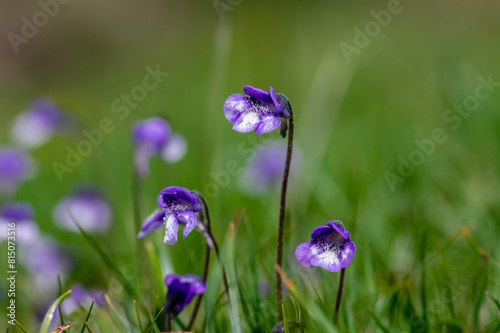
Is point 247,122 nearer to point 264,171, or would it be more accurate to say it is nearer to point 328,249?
point 328,249

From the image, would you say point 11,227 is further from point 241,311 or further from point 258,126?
point 258,126

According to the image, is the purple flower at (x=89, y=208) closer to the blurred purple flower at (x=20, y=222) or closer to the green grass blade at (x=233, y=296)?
the blurred purple flower at (x=20, y=222)

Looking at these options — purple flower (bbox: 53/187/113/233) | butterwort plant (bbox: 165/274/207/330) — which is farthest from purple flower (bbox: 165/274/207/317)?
purple flower (bbox: 53/187/113/233)

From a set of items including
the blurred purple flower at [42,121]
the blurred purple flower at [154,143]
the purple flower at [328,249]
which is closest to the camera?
the purple flower at [328,249]

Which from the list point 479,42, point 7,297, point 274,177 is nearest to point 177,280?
point 7,297

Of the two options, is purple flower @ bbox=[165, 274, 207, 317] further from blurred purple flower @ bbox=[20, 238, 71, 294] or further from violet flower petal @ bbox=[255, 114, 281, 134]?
blurred purple flower @ bbox=[20, 238, 71, 294]

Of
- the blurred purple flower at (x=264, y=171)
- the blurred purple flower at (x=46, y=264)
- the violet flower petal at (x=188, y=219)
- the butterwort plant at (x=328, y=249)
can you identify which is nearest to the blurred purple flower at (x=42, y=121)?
the blurred purple flower at (x=46, y=264)
